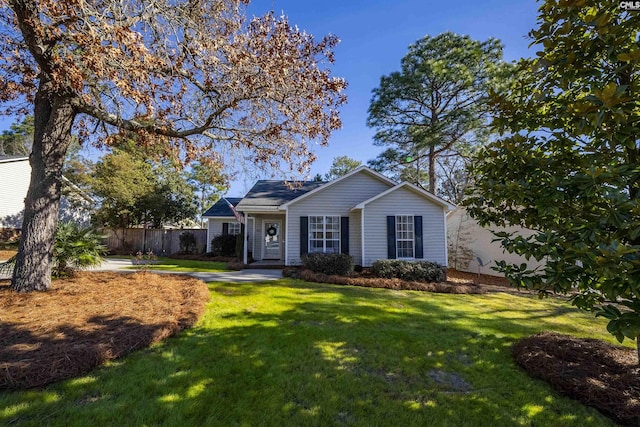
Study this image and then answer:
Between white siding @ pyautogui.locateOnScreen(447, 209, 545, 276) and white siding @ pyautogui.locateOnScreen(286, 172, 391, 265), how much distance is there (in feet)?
16.1

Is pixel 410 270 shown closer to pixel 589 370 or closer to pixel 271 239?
pixel 589 370

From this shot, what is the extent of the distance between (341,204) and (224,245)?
9493 mm

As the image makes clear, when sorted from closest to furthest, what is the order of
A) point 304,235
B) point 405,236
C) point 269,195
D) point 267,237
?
point 405,236
point 304,235
point 269,195
point 267,237

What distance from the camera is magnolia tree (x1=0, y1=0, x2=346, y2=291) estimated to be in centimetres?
498

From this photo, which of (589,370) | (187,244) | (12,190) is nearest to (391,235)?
(589,370)

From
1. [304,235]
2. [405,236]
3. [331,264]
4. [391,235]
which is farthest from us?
[304,235]

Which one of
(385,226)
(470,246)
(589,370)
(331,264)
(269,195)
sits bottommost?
(589,370)

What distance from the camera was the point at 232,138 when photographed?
854 centimetres

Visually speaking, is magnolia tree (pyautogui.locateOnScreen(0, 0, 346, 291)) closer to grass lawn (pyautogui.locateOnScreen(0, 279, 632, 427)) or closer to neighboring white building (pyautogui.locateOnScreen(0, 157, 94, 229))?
grass lawn (pyautogui.locateOnScreen(0, 279, 632, 427))

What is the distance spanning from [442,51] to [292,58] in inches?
575

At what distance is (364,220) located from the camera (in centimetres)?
1238

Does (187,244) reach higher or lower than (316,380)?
higher

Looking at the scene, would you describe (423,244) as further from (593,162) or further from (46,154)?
(46,154)

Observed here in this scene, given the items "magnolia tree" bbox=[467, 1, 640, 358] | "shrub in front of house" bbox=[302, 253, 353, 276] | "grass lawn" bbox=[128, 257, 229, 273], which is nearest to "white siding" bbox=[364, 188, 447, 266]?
"shrub in front of house" bbox=[302, 253, 353, 276]
